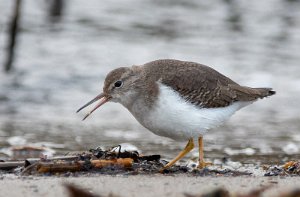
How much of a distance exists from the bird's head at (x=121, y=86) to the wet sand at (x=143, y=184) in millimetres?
1070

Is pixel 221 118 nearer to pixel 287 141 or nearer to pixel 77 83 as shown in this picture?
pixel 287 141

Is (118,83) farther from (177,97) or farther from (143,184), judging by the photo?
(143,184)

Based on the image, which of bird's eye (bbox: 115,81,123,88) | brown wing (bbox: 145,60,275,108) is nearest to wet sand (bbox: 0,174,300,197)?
brown wing (bbox: 145,60,275,108)

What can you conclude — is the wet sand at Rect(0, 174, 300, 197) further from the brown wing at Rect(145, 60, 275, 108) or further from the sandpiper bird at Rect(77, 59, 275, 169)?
the brown wing at Rect(145, 60, 275, 108)

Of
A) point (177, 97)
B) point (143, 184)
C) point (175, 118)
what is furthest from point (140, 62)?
point (143, 184)

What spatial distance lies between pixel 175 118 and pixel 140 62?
823cm

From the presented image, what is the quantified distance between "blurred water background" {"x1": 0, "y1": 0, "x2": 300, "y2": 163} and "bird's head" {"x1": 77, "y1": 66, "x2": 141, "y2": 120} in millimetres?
1890

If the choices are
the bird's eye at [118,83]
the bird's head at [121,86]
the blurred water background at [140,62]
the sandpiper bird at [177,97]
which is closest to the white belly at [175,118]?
the sandpiper bird at [177,97]

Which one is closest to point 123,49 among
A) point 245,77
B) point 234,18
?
point 245,77

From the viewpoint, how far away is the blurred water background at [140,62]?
9.80 meters

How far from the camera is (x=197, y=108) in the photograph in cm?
694

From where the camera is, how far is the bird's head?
23.2 feet

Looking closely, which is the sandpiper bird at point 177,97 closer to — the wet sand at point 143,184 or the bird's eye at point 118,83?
the bird's eye at point 118,83

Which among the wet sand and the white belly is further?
the white belly
